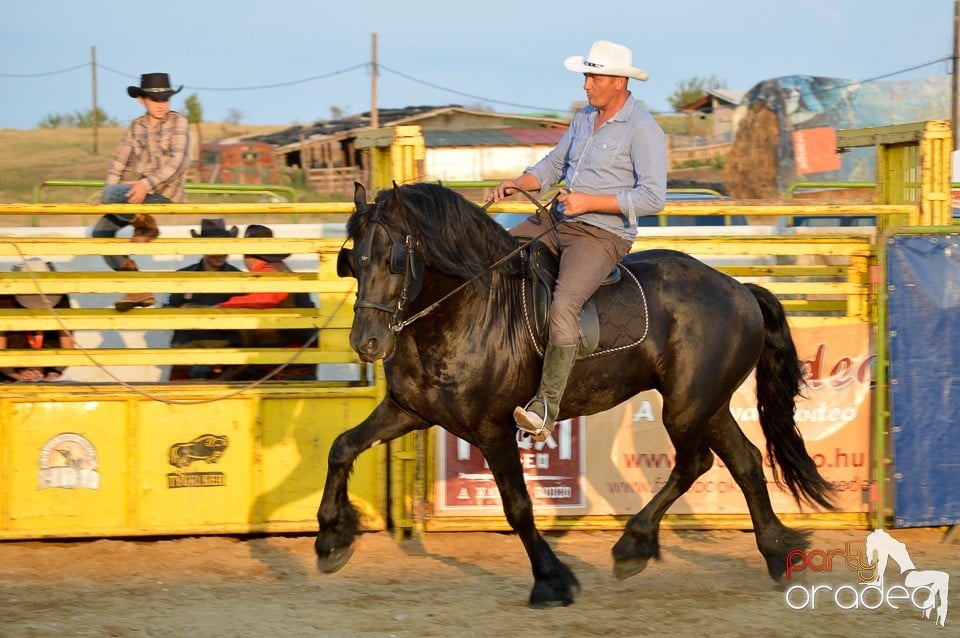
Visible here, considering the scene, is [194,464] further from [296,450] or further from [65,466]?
[65,466]

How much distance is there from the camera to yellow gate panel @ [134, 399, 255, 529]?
280 inches

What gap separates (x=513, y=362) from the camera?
18.8ft

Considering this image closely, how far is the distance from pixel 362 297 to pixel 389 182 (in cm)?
257

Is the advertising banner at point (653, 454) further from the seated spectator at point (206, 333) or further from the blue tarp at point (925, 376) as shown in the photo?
the seated spectator at point (206, 333)

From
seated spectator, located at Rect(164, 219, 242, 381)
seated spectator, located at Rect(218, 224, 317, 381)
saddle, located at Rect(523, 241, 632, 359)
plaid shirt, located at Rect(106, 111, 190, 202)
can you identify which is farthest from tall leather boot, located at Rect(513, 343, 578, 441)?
plaid shirt, located at Rect(106, 111, 190, 202)

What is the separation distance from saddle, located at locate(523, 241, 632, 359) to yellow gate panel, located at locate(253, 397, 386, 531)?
183 centimetres

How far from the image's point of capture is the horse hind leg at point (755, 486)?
6320 mm


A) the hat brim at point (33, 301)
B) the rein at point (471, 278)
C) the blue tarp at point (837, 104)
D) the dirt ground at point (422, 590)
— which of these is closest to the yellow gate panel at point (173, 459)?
the dirt ground at point (422, 590)

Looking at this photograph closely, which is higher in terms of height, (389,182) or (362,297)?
(389,182)

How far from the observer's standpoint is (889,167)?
8031 millimetres

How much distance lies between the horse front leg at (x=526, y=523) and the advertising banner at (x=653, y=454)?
1.57 m

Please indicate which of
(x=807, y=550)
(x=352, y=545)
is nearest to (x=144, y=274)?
(x=352, y=545)

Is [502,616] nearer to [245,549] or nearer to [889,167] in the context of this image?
[245,549]

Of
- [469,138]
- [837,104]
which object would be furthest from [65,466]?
[469,138]
